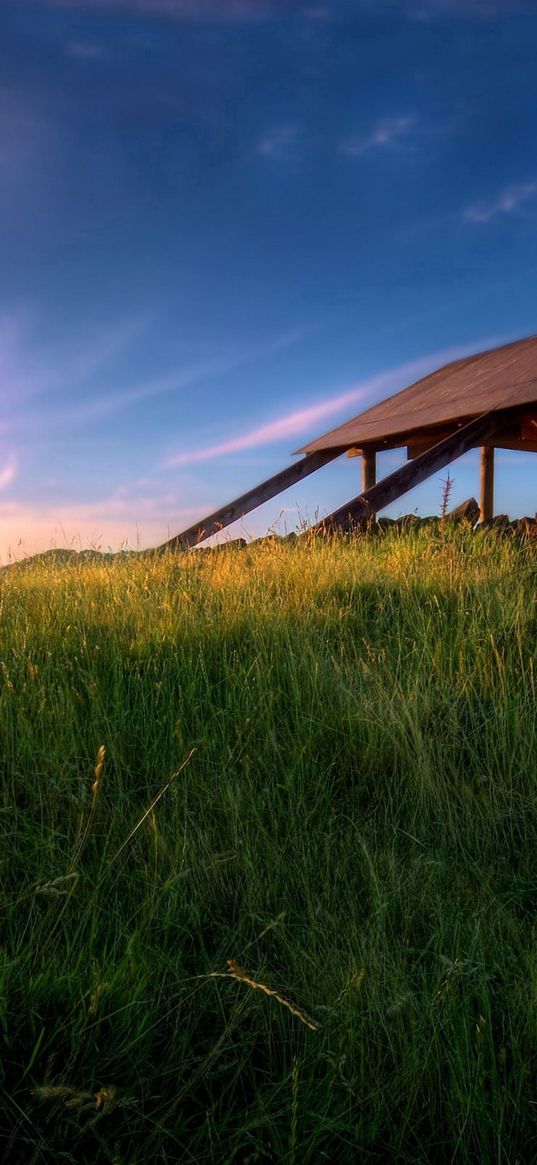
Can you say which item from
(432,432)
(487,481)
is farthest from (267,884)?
(487,481)

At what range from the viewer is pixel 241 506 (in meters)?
11.1

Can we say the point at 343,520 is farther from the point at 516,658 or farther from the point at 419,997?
the point at 419,997

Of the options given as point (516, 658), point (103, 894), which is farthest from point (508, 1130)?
point (516, 658)

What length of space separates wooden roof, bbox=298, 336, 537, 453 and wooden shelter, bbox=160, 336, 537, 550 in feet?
0.06

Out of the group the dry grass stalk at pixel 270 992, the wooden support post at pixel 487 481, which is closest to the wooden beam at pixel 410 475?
the wooden support post at pixel 487 481

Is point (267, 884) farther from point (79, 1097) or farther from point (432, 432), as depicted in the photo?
point (432, 432)

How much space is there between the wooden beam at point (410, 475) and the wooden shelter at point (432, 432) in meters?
0.01

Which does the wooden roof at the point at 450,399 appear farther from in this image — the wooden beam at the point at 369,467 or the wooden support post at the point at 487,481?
the wooden support post at the point at 487,481

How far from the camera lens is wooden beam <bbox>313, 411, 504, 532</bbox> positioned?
852 centimetres

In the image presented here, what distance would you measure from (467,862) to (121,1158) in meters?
1.55

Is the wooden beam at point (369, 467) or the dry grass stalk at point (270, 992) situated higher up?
the wooden beam at point (369, 467)

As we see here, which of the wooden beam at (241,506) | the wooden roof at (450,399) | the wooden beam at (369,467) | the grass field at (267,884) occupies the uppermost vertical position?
the wooden roof at (450,399)

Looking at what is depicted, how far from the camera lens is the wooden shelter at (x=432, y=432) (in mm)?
8938

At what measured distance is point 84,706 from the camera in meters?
3.64
